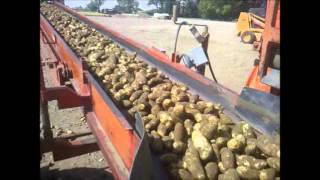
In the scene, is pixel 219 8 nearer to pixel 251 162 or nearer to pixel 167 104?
pixel 167 104

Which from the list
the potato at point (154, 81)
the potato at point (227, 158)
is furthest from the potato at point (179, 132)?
the potato at point (154, 81)

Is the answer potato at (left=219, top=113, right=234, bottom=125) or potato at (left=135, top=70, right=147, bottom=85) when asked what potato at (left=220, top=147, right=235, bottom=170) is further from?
potato at (left=135, top=70, right=147, bottom=85)

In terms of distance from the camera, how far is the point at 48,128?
3158 mm

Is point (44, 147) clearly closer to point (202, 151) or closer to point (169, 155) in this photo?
point (169, 155)

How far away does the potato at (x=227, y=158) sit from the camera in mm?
2442

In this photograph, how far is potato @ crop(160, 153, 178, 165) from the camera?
2475 mm

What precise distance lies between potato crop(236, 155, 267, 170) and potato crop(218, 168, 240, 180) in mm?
116

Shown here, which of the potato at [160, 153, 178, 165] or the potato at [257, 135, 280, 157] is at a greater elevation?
the potato at [257, 135, 280, 157]


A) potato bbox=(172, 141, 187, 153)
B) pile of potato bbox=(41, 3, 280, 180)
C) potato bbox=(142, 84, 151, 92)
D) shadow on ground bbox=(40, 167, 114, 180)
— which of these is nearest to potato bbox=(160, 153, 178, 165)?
pile of potato bbox=(41, 3, 280, 180)

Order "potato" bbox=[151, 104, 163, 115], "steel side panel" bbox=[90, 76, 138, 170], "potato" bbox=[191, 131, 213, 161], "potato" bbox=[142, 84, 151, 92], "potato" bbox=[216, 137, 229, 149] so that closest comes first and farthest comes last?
"steel side panel" bbox=[90, 76, 138, 170], "potato" bbox=[191, 131, 213, 161], "potato" bbox=[216, 137, 229, 149], "potato" bbox=[151, 104, 163, 115], "potato" bbox=[142, 84, 151, 92]

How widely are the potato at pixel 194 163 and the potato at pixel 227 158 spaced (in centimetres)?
17
